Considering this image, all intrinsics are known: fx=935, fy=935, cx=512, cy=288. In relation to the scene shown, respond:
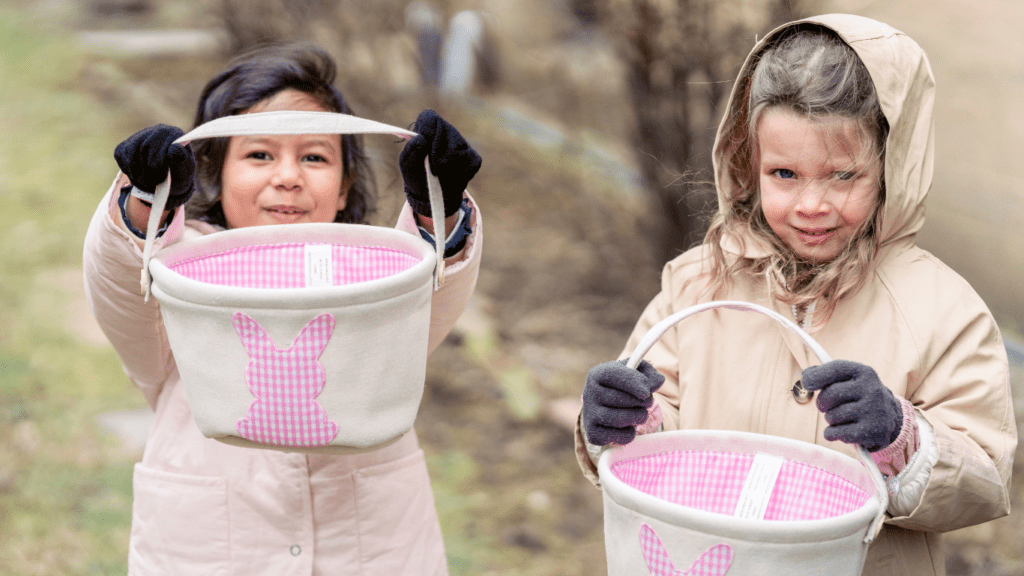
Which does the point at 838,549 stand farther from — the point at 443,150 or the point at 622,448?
the point at 443,150

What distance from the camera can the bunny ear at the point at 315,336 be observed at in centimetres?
127

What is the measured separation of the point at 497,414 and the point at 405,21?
6.44 feet

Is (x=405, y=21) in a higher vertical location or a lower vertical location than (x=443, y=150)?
lower

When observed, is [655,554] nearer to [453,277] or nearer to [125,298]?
[453,277]

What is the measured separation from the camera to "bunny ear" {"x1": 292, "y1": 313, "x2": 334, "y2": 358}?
4.17 ft

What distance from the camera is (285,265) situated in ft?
5.37

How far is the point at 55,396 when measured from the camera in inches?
157

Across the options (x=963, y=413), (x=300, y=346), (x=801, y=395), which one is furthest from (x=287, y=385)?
(x=963, y=413)

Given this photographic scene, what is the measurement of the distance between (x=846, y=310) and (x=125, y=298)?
1207mm

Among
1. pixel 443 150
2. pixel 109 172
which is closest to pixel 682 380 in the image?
pixel 443 150

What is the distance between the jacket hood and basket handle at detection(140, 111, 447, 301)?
0.69 metres

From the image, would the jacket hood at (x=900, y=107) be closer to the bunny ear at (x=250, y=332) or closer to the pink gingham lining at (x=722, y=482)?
the pink gingham lining at (x=722, y=482)

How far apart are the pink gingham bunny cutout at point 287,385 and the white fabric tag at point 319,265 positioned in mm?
354

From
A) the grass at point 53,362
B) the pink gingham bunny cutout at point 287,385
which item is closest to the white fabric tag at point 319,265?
the pink gingham bunny cutout at point 287,385
